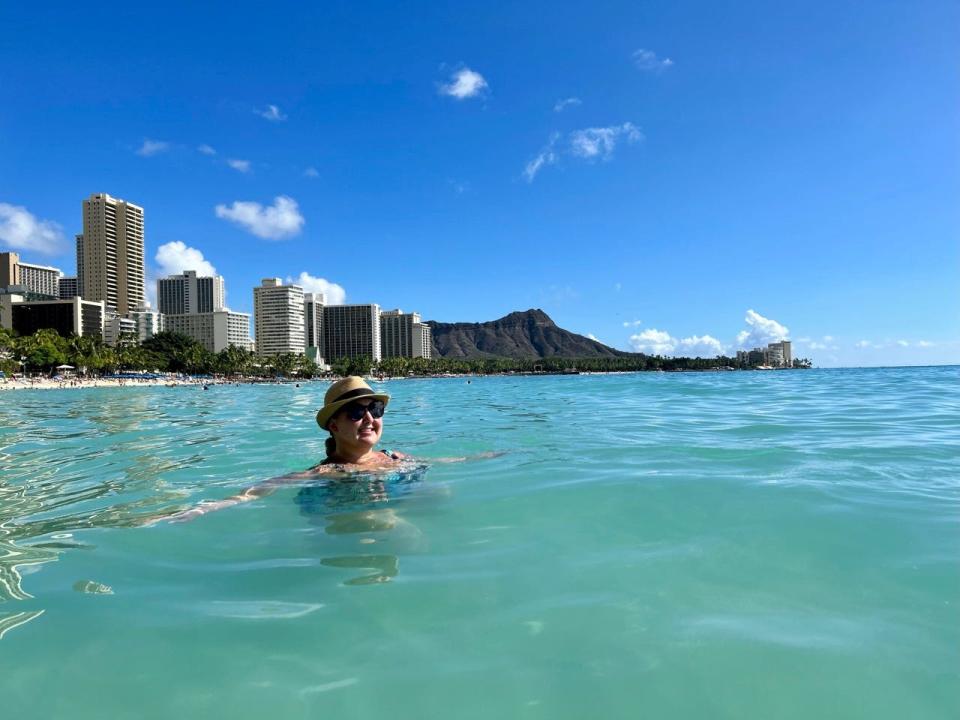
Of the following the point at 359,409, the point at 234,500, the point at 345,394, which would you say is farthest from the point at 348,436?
the point at 234,500

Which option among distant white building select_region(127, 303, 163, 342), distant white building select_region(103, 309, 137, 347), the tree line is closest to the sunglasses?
the tree line

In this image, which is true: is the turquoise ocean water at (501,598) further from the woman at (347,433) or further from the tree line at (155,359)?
the tree line at (155,359)

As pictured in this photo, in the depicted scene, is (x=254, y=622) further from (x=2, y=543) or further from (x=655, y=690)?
(x=2, y=543)

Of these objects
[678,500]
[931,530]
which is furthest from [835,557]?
[678,500]

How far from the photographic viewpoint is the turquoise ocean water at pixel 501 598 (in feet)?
7.14

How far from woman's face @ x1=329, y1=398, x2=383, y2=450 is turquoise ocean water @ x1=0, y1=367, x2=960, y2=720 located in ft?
1.63

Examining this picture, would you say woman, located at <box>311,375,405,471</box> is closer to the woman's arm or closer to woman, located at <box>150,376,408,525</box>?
woman, located at <box>150,376,408,525</box>

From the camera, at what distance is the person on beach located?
5184 mm

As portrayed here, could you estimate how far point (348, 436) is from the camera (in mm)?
5402

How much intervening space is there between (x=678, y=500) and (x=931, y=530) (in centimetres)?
168

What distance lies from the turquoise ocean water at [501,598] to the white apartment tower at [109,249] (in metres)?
213

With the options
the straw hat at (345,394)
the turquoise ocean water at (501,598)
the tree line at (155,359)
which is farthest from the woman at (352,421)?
the tree line at (155,359)

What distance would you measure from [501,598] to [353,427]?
9.13 feet

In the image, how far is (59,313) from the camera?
154875 millimetres
